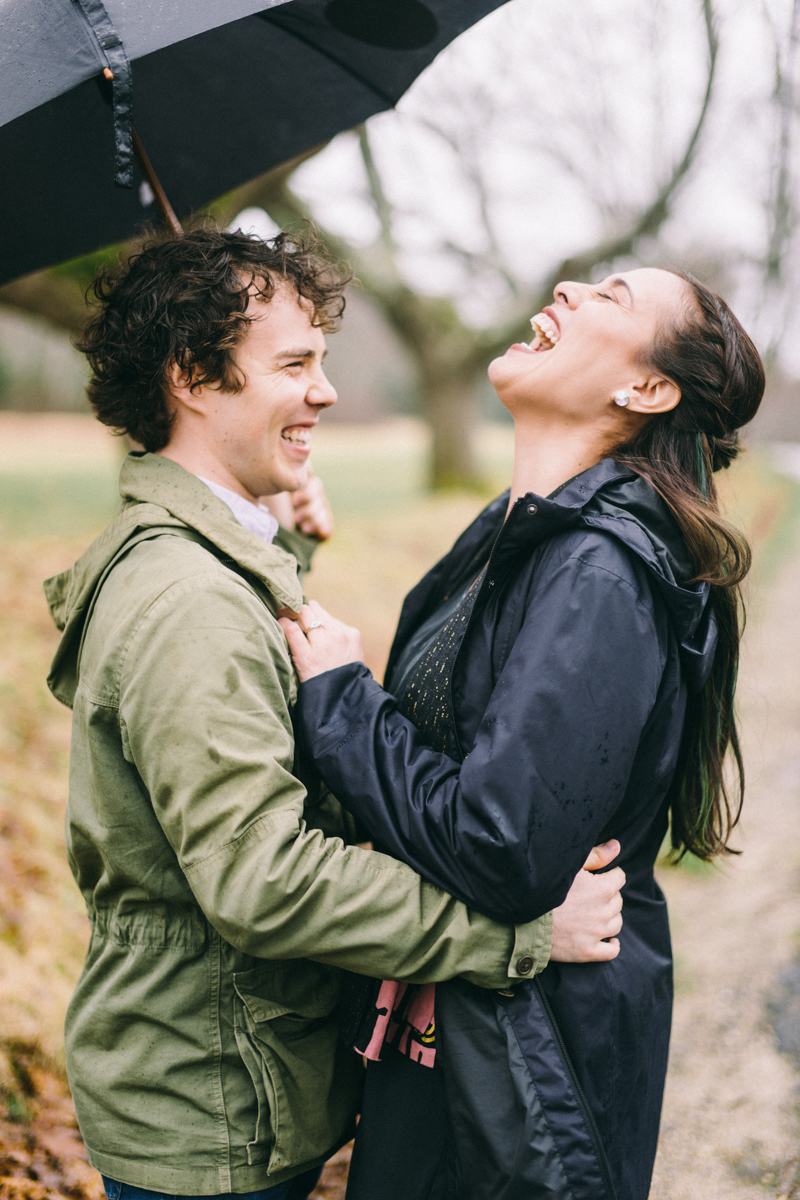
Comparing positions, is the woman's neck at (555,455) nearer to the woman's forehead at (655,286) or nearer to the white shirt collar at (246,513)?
the woman's forehead at (655,286)

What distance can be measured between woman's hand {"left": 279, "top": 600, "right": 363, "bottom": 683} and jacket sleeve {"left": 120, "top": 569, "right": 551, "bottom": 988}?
6.3 inches

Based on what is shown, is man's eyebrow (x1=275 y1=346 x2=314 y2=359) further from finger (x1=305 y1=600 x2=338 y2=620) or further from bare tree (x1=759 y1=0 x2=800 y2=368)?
bare tree (x1=759 y1=0 x2=800 y2=368)

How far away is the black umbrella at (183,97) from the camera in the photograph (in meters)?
1.73

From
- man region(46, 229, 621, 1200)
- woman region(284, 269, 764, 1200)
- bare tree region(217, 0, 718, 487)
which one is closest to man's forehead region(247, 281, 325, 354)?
man region(46, 229, 621, 1200)

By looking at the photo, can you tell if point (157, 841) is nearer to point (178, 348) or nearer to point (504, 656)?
point (504, 656)

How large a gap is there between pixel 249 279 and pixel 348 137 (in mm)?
9222

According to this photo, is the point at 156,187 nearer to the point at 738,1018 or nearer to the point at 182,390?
the point at 182,390

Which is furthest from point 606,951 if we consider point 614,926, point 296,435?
point 296,435

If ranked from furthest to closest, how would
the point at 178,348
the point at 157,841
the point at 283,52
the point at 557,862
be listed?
the point at 283,52 < the point at 178,348 < the point at 157,841 < the point at 557,862

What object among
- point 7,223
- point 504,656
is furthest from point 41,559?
point 504,656

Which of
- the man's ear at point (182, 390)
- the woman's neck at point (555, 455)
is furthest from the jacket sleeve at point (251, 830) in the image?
the woman's neck at point (555, 455)

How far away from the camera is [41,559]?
7547mm

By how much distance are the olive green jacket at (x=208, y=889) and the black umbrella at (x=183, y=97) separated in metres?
0.84

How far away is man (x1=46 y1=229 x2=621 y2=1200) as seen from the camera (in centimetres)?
160
